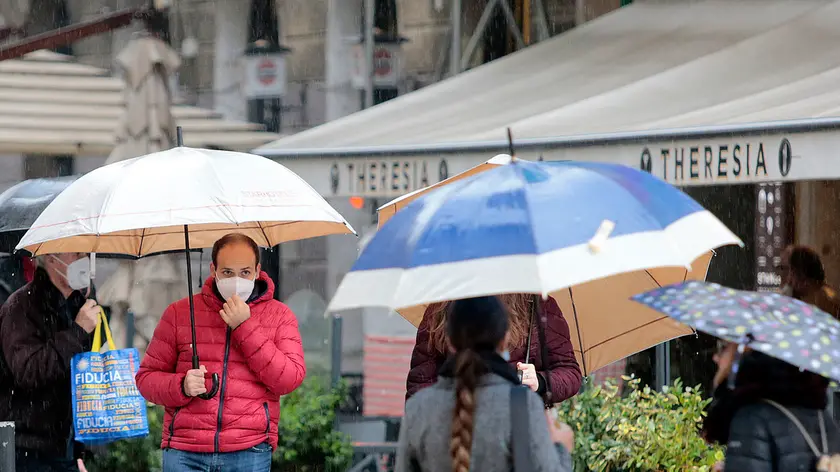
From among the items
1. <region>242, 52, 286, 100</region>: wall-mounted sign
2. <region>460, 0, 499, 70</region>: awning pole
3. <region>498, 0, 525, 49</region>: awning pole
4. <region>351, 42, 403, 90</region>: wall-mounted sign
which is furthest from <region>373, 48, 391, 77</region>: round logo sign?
<region>242, 52, 286, 100</region>: wall-mounted sign

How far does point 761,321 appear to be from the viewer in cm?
395

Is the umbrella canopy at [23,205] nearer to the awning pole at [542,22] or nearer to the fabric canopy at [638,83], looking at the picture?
the fabric canopy at [638,83]

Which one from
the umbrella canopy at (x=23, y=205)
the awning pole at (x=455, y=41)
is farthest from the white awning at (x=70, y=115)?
the umbrella canopy at (x=23, y=205)

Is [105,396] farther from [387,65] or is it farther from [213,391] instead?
[387,65]

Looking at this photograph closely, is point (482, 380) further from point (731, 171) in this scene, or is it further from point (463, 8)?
point (463, 8)

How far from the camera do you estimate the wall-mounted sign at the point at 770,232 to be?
10281mm

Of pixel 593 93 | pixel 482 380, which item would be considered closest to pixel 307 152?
pixel 593 93

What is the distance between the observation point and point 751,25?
384 inches

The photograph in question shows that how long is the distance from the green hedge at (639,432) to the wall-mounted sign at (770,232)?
3.45 meters

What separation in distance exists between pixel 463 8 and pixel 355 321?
10.1 ft

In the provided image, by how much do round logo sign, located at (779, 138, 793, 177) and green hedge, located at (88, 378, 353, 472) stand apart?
3.44 meters

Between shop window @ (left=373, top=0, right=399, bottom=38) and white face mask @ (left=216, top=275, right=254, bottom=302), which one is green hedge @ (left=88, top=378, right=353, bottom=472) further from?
shop window @ (left=373, top=0, right=399, bottom=38)

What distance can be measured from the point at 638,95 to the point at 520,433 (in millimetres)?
5139

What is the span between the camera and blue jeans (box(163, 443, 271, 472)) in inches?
209
